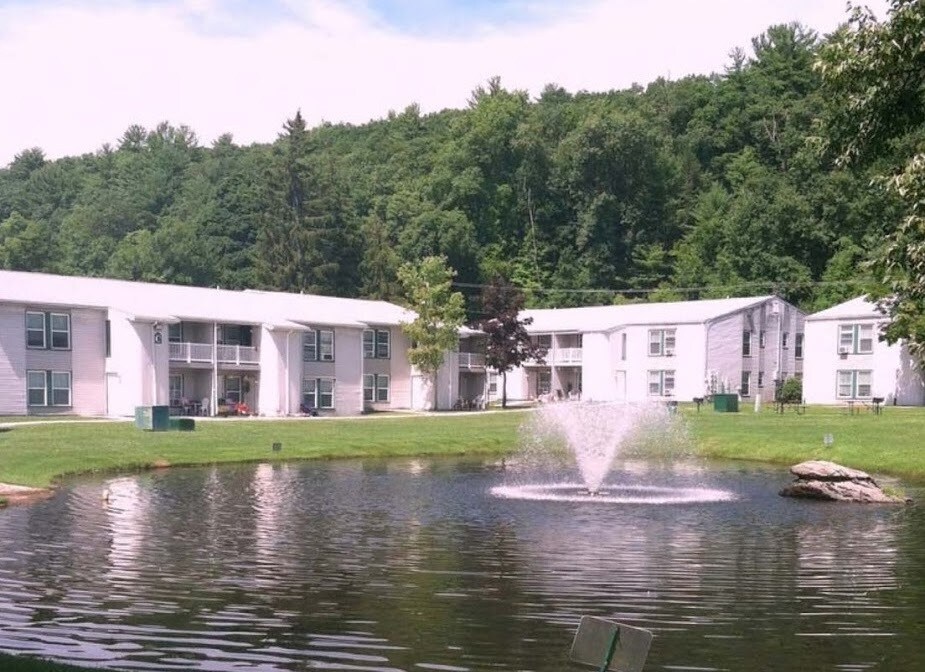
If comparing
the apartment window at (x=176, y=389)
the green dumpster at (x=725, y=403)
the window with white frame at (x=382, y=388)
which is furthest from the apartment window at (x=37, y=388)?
the green dumpster at (x=725, y=403)

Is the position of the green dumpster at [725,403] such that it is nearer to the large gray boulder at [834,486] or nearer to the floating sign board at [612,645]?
the large gray boulder at [834,486]

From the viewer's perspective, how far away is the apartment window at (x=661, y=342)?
280 feet

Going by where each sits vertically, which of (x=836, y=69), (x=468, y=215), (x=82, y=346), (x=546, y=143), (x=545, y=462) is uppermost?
(x=546, y=143)

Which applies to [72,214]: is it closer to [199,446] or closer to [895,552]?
[199,446]

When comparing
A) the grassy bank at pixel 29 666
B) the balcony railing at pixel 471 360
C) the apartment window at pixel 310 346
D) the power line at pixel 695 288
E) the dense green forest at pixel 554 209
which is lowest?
the grassy bank at pixel 29 666

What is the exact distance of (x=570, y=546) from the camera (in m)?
23.4

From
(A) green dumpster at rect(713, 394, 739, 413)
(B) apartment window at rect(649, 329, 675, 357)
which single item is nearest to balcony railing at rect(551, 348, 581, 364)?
(B) apartment window at rect(649, 329, 675, 357)

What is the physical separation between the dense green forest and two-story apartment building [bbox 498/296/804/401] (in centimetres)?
1816

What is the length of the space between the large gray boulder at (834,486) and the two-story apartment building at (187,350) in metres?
38.5

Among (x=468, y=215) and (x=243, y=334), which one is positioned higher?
(x=468, y=215)

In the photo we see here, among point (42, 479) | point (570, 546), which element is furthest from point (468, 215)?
point (570, 546)

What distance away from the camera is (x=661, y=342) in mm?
85875

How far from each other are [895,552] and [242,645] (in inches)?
550

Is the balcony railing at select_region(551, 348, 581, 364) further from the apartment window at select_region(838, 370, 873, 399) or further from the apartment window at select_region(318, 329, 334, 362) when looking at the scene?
the apartment window at select_region(318, 329, 334, 362)
